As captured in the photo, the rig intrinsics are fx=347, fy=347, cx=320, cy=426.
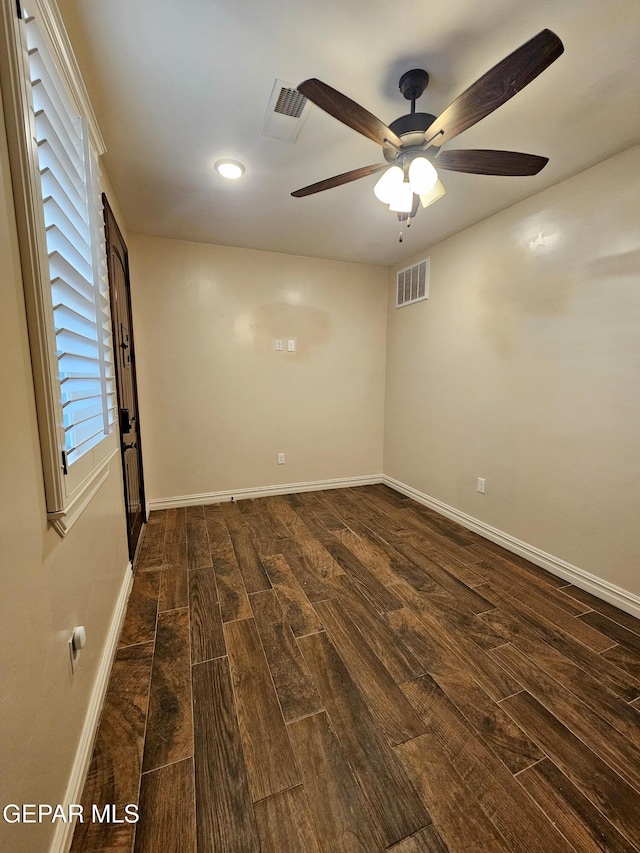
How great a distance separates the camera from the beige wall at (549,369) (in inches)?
75.2

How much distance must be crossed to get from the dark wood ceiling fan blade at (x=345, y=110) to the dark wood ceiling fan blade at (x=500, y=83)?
19 centimetres

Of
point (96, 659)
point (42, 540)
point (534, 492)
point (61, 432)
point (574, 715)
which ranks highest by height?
point (61, 432)

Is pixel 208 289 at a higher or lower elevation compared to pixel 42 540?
higher

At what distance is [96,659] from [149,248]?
9.98ft

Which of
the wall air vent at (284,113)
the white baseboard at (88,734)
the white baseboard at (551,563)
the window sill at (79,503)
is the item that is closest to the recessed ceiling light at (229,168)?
the wall air vent at (284,113)

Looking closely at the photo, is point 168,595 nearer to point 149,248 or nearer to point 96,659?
point 96,659

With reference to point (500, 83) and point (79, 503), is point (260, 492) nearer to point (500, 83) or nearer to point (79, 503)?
point (79, 503)

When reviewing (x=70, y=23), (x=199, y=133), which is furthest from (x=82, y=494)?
(x=199, y=133)

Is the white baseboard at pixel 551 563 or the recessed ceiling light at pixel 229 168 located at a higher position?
the recessed ceiling light at pixel 229 168

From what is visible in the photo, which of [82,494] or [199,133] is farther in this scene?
[199,133]

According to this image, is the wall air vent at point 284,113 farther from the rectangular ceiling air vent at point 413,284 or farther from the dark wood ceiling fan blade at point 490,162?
the rectangular ceiling air vent at point 413,284

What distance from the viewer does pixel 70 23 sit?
3.95 feet

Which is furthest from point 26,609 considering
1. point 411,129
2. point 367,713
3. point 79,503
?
point 411,129

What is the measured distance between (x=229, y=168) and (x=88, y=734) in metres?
2.67
